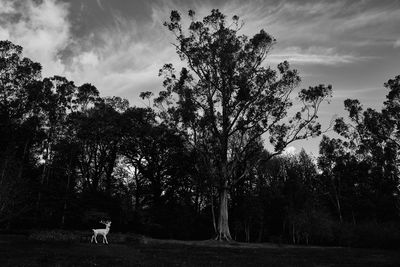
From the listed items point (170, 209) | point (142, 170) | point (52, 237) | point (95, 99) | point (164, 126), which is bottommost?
point (52, 237)

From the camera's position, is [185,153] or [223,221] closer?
[223,221]

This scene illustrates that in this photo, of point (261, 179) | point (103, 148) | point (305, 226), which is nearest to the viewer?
point (305, 226)

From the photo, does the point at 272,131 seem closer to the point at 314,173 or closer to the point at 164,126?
the point at 164,126

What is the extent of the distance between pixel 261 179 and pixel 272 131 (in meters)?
23.1

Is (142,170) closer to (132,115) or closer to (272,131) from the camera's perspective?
(132,115)

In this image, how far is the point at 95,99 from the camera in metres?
49.2

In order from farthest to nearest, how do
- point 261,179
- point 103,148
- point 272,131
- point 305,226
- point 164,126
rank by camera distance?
point 261,179 → point 103,148 → point 164,126 → point 305,226 → point 272,131

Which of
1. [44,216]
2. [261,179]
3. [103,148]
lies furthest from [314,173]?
[44,216]

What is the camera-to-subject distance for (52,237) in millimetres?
25000

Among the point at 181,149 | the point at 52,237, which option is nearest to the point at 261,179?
the point at 181,149

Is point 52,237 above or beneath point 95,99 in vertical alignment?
beneath

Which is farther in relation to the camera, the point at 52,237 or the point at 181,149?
the point at 181,149

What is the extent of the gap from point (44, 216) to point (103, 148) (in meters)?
11.8

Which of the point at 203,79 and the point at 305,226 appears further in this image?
the point at 305,226
